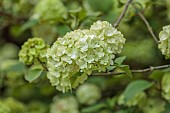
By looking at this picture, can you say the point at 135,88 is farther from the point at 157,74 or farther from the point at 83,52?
the point at 83,52

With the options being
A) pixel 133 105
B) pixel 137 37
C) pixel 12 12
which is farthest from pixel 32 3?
pixel 133 105

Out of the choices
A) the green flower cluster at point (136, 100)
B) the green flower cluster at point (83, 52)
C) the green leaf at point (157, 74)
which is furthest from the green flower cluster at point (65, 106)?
the green flower cluster at point (83, 52)

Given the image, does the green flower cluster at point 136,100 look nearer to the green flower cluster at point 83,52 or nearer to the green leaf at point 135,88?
the green leaf at point 135,88

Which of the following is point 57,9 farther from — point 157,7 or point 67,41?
point 67,41

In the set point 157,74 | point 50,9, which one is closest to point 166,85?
point 157,74

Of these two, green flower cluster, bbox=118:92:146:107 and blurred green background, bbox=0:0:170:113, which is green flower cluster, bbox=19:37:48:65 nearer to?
blurred green background, bbox=0:0:170:113

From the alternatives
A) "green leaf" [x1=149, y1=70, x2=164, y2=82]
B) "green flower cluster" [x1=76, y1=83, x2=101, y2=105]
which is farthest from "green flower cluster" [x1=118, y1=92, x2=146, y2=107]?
"green flower cluster" [x1=76, y1=83, x2=101, y2=105]

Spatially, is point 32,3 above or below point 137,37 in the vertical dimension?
above

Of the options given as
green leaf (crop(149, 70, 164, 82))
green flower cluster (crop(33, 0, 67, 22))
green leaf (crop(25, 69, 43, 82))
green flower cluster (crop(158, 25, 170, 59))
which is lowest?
green leaf (crop(149, 70, 164, 82))
